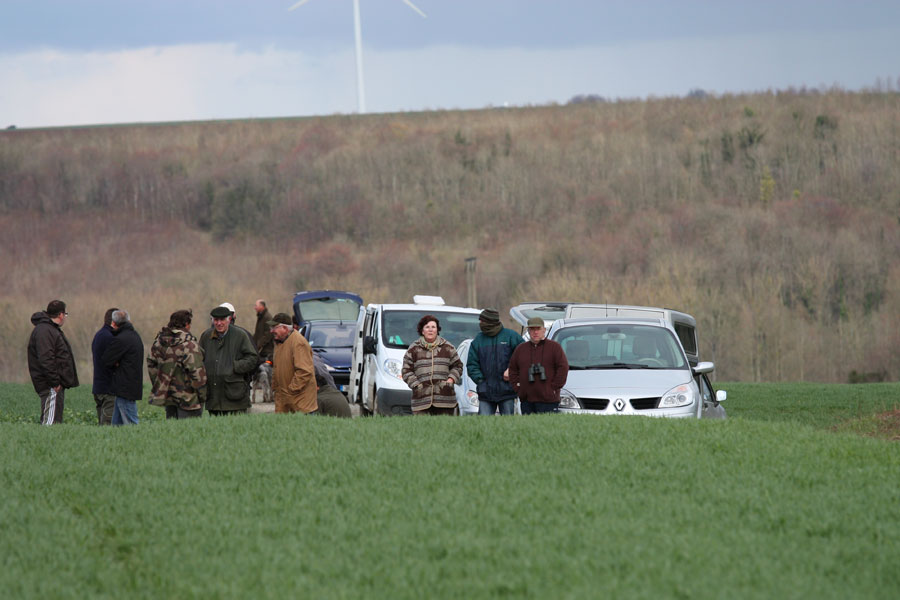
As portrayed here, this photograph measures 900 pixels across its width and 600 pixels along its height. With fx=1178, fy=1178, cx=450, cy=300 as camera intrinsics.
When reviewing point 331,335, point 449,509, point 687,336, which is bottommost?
point 449,509

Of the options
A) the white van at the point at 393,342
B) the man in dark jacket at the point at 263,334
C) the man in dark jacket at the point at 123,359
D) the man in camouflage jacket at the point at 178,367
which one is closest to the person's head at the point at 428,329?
the man in camouflage jacket at the point at 178,367

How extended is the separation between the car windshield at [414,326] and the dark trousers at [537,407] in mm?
5274

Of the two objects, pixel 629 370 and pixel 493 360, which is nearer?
pixel 493 360

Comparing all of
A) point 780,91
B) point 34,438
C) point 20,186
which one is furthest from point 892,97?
point 34,438

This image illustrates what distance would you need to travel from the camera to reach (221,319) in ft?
44.9

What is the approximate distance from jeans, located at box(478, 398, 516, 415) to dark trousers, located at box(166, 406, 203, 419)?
339cm

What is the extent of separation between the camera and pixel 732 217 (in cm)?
7081

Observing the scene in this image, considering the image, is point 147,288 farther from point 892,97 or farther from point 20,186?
point 892,97

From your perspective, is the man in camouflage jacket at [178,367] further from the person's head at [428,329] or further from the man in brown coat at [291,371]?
the person's head at [428,329]

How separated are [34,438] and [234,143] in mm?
88777

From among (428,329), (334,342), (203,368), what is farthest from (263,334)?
(428,329)

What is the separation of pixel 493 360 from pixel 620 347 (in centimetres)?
211

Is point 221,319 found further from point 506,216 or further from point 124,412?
point 506,216

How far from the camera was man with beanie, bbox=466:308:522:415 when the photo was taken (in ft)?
45.5
